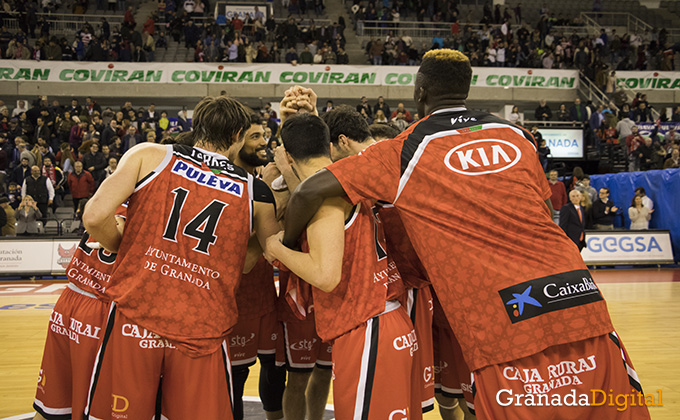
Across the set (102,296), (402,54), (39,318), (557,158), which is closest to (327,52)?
(402,54)

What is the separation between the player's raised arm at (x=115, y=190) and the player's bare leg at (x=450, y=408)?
2349 millimetres

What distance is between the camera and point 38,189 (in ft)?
47.1

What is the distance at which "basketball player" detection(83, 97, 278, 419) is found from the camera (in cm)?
259

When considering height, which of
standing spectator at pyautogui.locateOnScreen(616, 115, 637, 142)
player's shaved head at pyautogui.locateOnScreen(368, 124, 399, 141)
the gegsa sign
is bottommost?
the gegsa sign

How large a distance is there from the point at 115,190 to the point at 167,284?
489mm

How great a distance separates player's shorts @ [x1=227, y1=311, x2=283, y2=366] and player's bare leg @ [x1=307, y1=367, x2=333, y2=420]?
0.38 metres

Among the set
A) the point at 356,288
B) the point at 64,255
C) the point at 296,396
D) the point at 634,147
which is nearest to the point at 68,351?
the point at 296,396

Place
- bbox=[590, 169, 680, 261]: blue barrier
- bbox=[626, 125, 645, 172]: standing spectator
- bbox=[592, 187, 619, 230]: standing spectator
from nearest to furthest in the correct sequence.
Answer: bbox=[592, 187, 619, 230]: standing spectator
bbox=[590, 169, 680, 261]: blue barrier
bbox=[626, 125, 645, 172]: standing spectator

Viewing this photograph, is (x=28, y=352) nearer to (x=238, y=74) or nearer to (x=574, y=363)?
(x=574, y=363)

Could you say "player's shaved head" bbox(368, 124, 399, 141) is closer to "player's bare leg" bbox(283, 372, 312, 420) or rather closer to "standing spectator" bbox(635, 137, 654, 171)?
"player's bare leg" bbox(283, 372, 312, 420)

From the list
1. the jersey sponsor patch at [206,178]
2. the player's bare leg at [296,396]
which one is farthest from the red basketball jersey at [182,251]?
the player's bare leg at [296,396]

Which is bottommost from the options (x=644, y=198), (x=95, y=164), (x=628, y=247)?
(x=628, y=247)

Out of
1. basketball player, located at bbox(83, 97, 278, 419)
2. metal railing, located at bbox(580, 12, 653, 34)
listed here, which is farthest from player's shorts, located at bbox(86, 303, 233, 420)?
metal railing, located at bbox(580, 12, 653, 34)

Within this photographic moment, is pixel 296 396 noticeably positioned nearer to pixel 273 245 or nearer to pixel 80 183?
pixel 273 245
